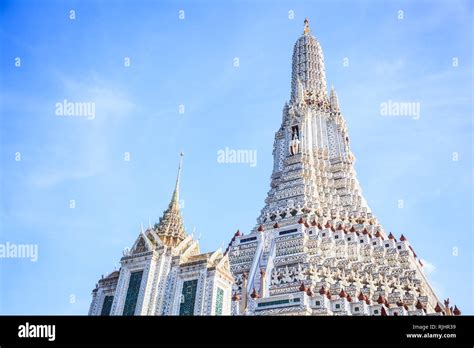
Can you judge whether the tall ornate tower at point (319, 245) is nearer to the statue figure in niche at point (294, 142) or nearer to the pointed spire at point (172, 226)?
the statue figure in niche at point (294, 142)

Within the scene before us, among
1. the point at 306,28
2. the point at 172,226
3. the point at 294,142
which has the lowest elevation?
the point at 172,226

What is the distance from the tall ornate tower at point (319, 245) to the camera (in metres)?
41.6

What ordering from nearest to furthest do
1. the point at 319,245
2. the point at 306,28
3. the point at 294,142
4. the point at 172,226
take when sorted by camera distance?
the point at 172,226, the point at 319,245, the point at 294,142, the point at 306,28

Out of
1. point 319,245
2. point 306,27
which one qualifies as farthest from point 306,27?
point 319,245

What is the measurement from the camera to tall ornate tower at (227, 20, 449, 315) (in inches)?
1638

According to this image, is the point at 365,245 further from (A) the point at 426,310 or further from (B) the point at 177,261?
(B) the point at 177,261

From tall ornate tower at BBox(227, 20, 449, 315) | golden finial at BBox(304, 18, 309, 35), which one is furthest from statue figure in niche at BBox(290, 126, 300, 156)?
golden finial at BBox(304, 18, 309, 35)

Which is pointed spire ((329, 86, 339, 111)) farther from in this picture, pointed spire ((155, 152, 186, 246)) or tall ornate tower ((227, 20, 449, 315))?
pointed spire ((155, 152, 186, 246))

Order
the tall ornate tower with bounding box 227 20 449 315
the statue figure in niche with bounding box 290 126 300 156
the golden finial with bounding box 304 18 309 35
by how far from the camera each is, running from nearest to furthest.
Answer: the tall ornate tower with bounding box 227 20 449 315 → the statue figure in niche with bounding box 290 126 300 156 → the golden finial with bounding box 304 18 309 35

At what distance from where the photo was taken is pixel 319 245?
49406 mm

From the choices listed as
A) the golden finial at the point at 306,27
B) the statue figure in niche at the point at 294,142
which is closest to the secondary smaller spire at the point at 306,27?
the golden finial at the point at 306,27

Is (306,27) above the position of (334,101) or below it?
above

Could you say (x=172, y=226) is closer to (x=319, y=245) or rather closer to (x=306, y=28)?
(x=319, y=245)
